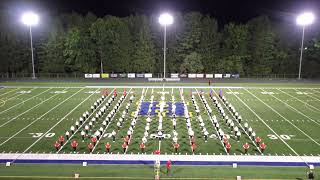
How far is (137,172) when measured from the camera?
13.6m

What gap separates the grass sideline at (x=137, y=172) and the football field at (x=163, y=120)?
1.73 m

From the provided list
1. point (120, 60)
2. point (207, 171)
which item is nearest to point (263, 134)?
point (207, 171)

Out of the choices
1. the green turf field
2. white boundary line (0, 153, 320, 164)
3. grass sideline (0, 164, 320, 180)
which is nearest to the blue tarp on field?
the green turf field

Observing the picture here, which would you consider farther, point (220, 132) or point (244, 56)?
point (244, 56)

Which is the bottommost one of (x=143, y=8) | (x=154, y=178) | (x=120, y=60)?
(x=154, y=178)

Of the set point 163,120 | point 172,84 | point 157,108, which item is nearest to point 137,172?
point 163,120

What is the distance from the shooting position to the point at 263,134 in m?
18.9

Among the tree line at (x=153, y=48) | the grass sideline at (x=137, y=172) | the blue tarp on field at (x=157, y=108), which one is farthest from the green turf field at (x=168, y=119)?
the tree line at (x=153, y=48)

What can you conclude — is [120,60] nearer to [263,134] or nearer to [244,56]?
[244,56]

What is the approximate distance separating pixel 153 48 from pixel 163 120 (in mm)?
26894

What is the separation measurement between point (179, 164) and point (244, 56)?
115ft

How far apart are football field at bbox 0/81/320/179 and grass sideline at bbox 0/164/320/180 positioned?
1730 millimetres

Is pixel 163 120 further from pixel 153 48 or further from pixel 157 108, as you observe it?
pixel 153 48

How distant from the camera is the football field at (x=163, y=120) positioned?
16609mm
